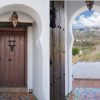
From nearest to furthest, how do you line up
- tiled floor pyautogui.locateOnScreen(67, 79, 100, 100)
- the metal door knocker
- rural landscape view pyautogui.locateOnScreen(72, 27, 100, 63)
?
tiled floor pyautogui.locateOnScreen(67, 79, 100, 100) < the metal door knocker < rural landscape view pyautogui.locateOnScreen(72, 27, 100, 63)

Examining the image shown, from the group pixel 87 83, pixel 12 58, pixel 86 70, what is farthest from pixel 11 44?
pixel 86 70

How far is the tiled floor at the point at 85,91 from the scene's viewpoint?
9.41 m

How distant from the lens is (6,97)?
9023mm

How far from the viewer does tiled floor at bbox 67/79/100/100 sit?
941cm

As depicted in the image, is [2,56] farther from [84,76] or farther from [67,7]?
[84,76]

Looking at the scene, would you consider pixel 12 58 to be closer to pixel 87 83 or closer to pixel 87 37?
pixel 87 83

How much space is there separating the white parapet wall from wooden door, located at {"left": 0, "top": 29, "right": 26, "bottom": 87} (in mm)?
4556

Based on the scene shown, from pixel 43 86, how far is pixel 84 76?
288 inches

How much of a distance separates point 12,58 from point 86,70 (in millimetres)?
5105

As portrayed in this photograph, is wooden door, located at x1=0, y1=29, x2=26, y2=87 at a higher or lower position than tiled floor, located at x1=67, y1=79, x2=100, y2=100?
higher

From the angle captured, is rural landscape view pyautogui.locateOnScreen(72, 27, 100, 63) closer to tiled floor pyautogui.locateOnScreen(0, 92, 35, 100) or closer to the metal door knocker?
the metal door knocker

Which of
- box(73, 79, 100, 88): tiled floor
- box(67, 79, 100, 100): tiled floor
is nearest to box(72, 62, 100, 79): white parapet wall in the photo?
box(73, 79, 100, 88): tiled floor

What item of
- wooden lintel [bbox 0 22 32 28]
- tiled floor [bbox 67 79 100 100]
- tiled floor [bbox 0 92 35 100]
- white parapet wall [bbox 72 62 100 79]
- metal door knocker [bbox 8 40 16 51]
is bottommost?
tiled floor [bbox 67 79 100 100]

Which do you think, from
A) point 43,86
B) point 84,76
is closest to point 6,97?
point 43,86
